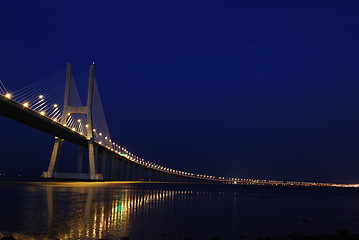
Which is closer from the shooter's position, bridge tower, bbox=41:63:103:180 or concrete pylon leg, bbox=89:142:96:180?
bridge tower, bbox=41:63:103:180

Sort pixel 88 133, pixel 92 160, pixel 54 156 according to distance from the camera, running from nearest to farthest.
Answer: pixel 54 156
pixel 88 133
pixel 92 160

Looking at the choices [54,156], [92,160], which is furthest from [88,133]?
[54,156]

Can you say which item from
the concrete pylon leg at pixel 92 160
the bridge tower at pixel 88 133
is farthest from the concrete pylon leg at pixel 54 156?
the concrete pylon leg at pixel 92 160

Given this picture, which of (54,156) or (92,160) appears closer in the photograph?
(54,156)

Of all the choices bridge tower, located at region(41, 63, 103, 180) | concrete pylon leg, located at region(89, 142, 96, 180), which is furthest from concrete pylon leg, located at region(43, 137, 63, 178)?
concrete pylon leg, located at region(89, 142, 96, 180)

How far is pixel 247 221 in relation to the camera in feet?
63.1

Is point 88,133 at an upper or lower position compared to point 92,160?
upper

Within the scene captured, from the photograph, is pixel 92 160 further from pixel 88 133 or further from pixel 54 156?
pixel 54 156

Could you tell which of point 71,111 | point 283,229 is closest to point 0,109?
point 71,111

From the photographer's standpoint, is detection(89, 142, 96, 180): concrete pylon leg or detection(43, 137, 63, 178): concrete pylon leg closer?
detection(43, 137, 63, 178): concrete pylon leg

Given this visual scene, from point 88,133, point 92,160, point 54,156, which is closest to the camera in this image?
point 54,156

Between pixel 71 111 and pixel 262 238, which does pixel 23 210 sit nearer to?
pixel 262 238

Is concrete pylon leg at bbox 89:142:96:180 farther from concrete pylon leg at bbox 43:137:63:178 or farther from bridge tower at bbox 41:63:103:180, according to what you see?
concrete pylon leg at bbox 43:137:63:178

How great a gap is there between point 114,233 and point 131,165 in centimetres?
9323
